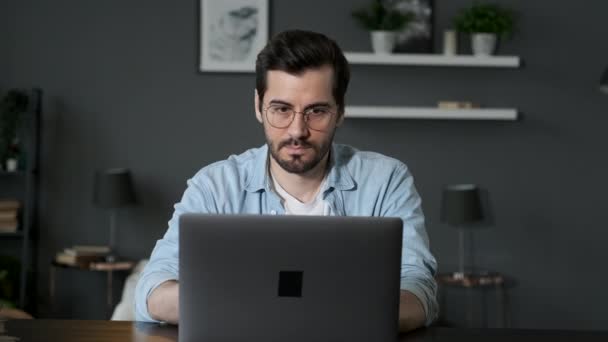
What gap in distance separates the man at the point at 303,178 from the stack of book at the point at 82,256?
9.45ft

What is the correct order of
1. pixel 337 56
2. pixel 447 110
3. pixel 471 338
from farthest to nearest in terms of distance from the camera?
pixel 447 110 < pixel 337 56 < pixel 471 338

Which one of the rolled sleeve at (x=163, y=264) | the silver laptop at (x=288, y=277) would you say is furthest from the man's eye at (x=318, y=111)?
the silver laptop at (x=288, y=277)

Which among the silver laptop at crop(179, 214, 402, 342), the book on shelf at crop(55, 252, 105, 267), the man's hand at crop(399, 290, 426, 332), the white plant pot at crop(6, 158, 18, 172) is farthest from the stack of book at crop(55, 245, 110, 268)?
the silver laptop at crop(179, 214, 402, 342)

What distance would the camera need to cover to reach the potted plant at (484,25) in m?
4.98

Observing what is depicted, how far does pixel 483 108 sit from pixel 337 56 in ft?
10.3


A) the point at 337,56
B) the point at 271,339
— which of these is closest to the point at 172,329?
the point at 271,339

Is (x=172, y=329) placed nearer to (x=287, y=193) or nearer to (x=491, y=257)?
(x=287, y=193)

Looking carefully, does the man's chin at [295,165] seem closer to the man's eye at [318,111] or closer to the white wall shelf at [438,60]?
the man's eye at [318,111]

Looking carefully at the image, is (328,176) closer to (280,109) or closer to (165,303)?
(280,109)

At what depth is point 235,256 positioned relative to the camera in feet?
5.01

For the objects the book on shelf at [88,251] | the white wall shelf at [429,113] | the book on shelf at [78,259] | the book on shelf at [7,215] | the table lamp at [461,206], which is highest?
the white wall shelf at [429,113]

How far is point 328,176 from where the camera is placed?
7.48 ft

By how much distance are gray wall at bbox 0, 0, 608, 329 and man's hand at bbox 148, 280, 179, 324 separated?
3.34 meters

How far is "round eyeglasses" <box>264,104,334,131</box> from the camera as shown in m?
2.11
